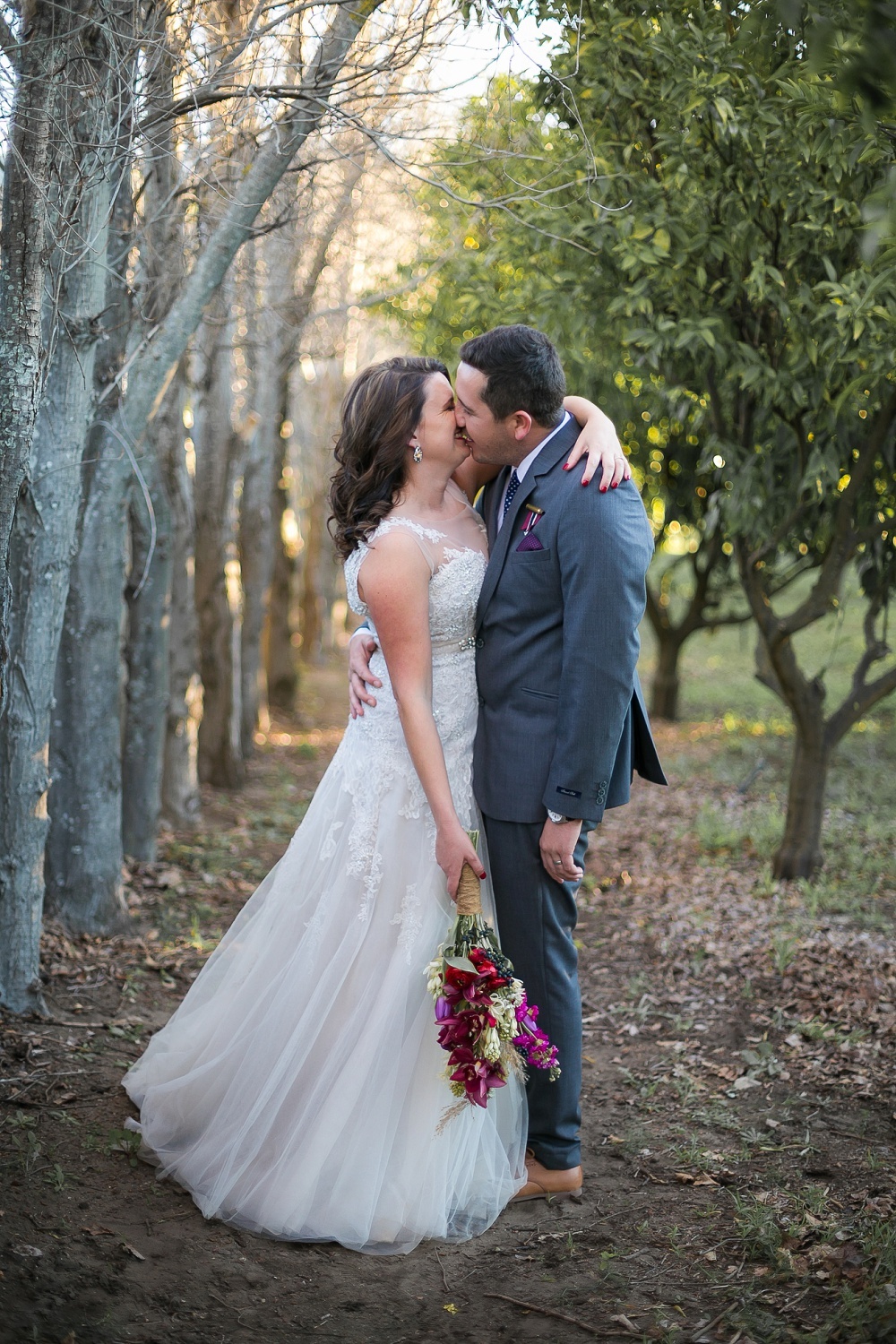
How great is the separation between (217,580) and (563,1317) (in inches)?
299

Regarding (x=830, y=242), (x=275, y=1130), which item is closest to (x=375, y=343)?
(x=830, y=242)

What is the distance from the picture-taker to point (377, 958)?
3.32 meters

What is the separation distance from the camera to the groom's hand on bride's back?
3.51 meters

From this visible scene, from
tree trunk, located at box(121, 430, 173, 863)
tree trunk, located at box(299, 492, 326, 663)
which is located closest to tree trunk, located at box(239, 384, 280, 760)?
tree trunk, located at box(121, 430, 173, 863)

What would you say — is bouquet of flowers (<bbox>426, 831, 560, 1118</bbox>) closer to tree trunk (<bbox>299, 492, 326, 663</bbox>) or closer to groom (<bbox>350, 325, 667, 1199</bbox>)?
groom (<bbox>350, 325, 667, 1199</bbox>)

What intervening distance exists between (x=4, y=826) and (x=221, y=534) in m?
5.81

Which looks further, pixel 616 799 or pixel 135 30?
pixel 135 30

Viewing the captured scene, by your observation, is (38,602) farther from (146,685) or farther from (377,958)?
(146,685)

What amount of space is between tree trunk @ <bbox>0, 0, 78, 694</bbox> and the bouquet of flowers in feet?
6.29

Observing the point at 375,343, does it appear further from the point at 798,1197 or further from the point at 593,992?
the point at 798,1197

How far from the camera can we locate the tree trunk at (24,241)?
11.0 feet

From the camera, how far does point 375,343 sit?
60.5 feet

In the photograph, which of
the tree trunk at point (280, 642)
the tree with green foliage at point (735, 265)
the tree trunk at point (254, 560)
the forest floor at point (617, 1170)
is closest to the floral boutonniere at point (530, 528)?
the tree with green foliage at point (735, 265)

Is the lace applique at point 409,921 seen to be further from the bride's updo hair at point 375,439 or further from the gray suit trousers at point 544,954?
the bride's updo hair at point 375,439
